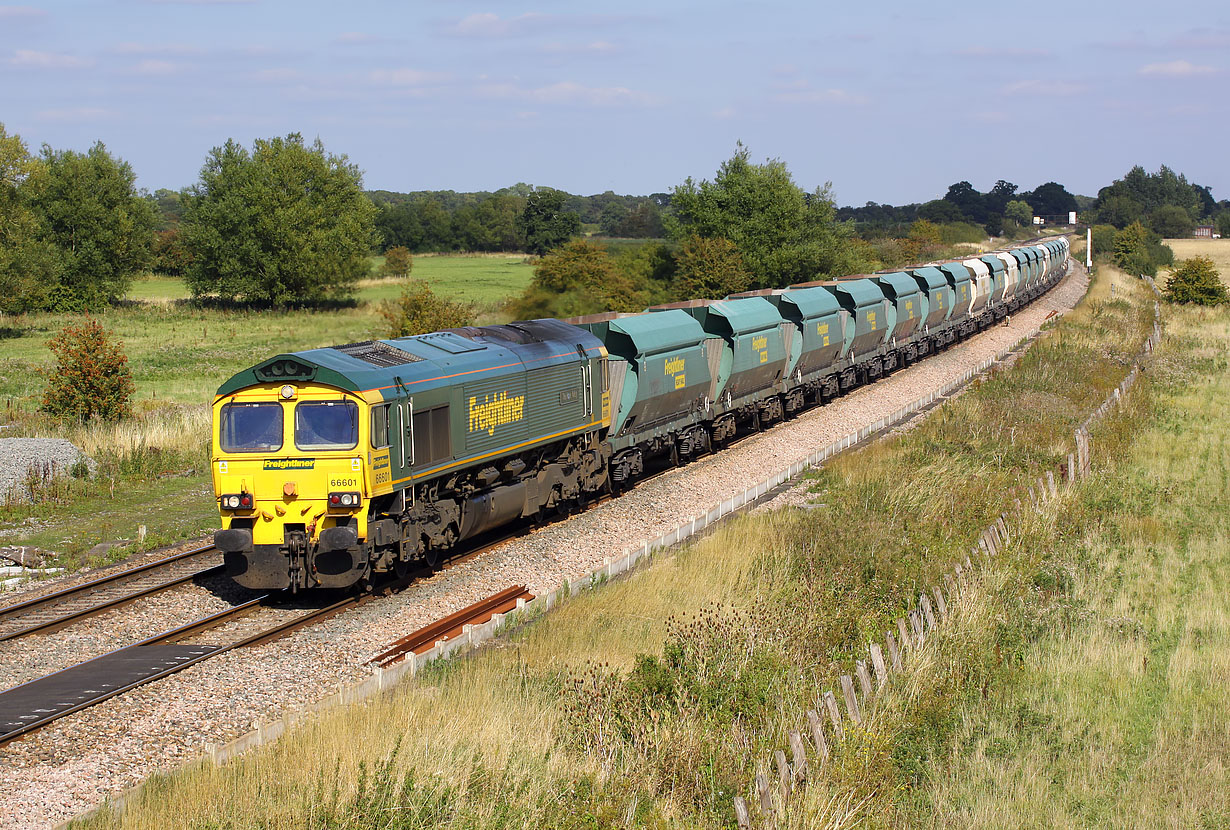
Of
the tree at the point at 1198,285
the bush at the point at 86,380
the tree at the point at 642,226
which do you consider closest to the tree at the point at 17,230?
the bush at the point at 86,380

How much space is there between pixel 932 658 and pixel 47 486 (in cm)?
1852

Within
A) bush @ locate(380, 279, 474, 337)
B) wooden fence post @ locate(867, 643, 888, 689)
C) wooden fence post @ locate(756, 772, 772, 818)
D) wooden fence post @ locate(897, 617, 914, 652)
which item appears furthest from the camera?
bush @ locate(380, 279, 474, 337)

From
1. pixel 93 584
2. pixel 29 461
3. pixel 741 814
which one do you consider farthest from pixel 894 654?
pixel 29 461

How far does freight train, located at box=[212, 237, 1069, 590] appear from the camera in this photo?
583 inches

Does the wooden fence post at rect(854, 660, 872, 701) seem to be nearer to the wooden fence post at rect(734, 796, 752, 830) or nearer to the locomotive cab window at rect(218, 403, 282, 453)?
the wooden fence post at rect(734, 796, 752, 830)

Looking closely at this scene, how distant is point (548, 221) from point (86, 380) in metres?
85.8

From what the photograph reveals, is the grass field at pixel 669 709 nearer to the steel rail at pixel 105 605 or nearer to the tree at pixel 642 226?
the steel rail at pixel 105 605

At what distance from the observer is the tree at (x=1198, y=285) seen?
70.9 m

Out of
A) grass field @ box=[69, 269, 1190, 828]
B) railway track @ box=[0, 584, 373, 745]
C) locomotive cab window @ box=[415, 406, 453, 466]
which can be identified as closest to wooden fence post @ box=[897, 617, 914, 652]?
grass field @ box=[69, 269, 1190, 828]

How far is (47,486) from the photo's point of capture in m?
22.5

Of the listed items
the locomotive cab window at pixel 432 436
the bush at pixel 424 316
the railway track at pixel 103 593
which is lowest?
the railway track at pixel 103 593

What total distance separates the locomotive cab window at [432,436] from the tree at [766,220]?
45.8m

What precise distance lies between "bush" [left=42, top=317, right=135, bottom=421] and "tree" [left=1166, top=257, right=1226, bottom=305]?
67.1 meters

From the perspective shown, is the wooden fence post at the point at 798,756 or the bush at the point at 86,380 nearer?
the wooden fence post at the point at 798,756
